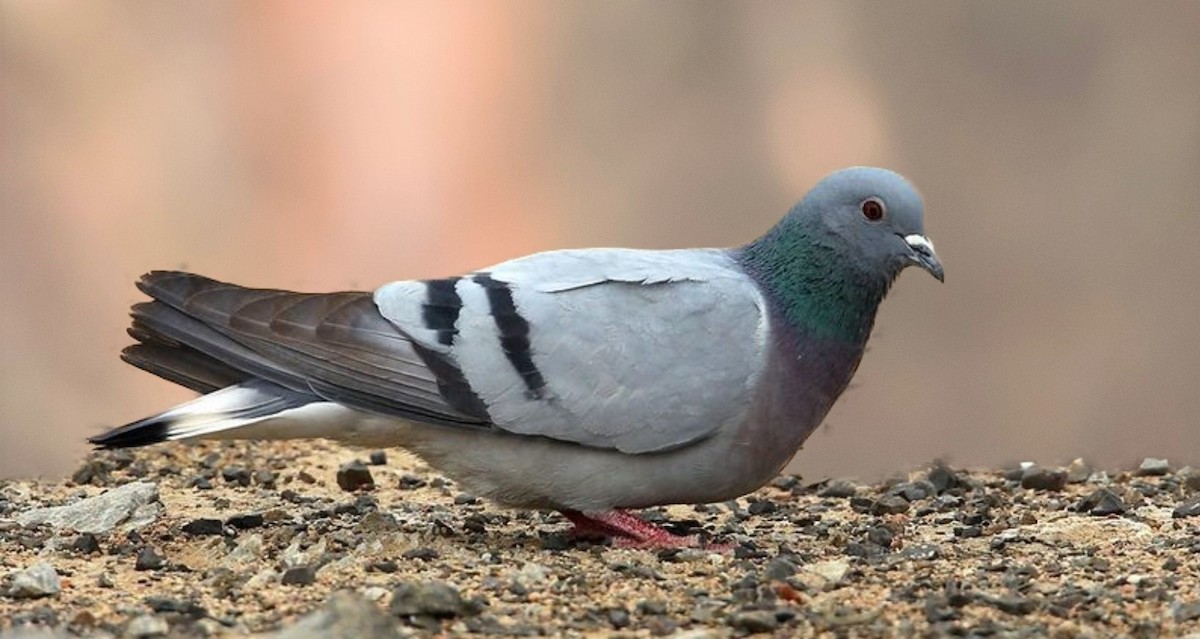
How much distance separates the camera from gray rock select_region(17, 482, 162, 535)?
736 cm

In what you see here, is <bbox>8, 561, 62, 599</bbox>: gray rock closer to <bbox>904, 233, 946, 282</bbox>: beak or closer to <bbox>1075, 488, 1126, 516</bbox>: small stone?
<bbox>904, 233, 946, 282</bbox>: beak

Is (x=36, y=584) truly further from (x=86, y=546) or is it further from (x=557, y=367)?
(x=557, y=367)

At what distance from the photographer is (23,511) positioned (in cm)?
782

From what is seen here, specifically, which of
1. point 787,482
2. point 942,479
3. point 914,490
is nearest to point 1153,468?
point 942,479

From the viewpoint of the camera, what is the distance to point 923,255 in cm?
699

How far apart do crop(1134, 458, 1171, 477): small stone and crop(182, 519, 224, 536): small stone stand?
15.9 feet

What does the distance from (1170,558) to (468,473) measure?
2.70 metres

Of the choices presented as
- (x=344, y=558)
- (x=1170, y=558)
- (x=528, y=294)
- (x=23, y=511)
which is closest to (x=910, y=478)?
(x=1170, y=558)

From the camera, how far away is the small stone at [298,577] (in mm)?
6035

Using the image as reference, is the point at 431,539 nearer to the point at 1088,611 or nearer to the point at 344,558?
the point at 344,558

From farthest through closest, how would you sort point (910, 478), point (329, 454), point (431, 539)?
point (329, 454) → point (910, 478) → point (431, 539)

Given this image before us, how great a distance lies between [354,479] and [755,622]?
12.4ft

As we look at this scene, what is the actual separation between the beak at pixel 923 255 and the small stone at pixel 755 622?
83.4 inches

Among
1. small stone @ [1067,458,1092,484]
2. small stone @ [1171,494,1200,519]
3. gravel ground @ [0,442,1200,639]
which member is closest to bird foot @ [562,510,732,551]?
gravel ground @ [0,442,1200,639]
